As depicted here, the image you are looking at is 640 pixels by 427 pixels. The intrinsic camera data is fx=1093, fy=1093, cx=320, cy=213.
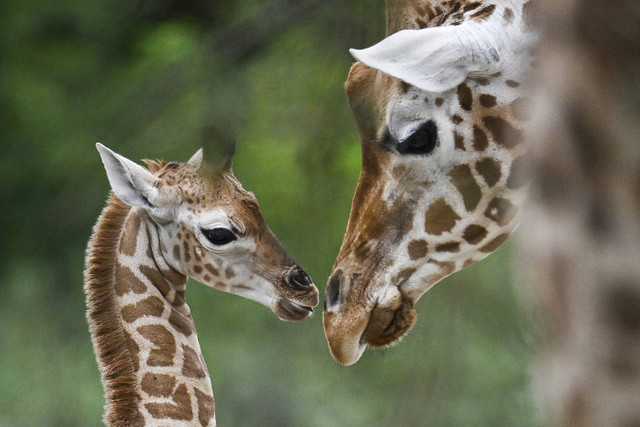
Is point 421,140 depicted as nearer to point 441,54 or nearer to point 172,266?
point 441,54

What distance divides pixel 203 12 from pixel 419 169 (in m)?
1.11

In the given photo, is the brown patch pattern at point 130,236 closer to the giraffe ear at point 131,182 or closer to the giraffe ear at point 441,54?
the giraffe ear at point 131,182

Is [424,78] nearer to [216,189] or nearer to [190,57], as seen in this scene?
[190,57]

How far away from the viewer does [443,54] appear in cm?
233

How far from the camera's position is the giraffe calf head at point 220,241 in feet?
12.0

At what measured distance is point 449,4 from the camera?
2.75 meters

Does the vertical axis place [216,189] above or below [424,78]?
below

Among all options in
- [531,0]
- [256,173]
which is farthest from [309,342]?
[531,0]

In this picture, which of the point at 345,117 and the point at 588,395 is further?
the point at 345,117

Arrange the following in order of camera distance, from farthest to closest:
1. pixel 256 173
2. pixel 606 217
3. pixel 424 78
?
pixel 256 173 → pixel 424 78 → pixel 606 217

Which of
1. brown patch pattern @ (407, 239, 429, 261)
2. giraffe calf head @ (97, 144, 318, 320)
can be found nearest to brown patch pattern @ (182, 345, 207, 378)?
giraffe calf head @ (97, 144, 318, 320)

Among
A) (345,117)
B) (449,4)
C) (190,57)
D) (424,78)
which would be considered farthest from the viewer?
(449,4)

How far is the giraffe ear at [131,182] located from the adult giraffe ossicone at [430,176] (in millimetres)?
1091

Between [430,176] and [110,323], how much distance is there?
1.42 metres
